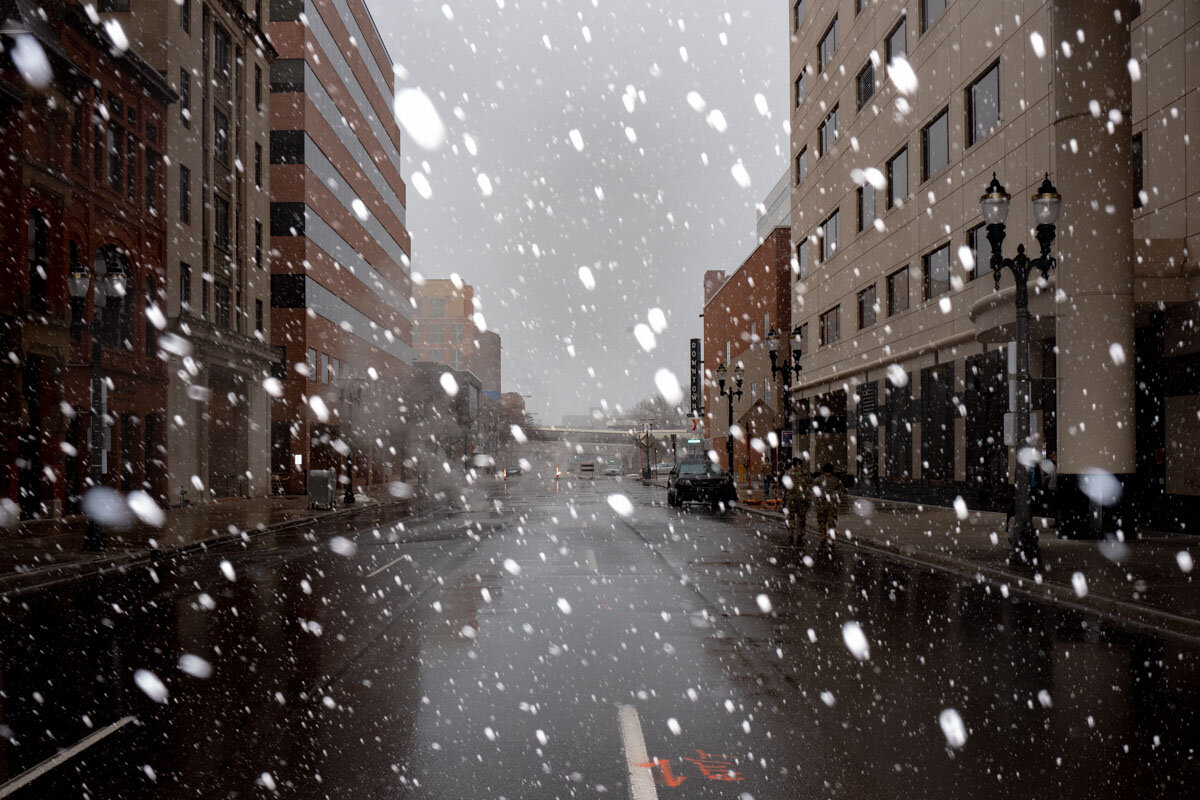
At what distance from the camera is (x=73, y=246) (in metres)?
26.4

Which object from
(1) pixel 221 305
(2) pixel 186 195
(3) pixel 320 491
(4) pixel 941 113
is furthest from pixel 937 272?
(1) pixel 221 305

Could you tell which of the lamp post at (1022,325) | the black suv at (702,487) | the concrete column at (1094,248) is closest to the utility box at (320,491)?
the black suv at (702,487)

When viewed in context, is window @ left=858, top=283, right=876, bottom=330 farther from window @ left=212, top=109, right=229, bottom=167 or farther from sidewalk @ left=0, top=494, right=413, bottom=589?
window @ left=212, top=109, right=229, bottom=167

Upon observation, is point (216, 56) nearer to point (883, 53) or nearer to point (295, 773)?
point (883, 53)

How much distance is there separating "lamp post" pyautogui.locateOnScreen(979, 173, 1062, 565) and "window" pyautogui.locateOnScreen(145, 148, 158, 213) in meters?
25.7

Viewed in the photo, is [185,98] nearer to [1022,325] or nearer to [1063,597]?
[1022,325]

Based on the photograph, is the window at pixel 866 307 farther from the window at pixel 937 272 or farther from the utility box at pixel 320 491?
the utility box at pixel 320 491

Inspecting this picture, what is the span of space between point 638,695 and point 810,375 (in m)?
40.4

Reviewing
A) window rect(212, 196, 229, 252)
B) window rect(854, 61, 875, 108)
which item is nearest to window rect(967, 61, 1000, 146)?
window rect(854, 61, 875, 108)

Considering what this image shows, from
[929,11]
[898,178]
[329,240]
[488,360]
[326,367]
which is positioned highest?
[488,360]

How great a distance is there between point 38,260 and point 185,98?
11.7 metres

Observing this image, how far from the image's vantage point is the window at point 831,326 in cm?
4144

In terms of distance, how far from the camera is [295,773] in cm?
534

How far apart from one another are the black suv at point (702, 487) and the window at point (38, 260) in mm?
20580
